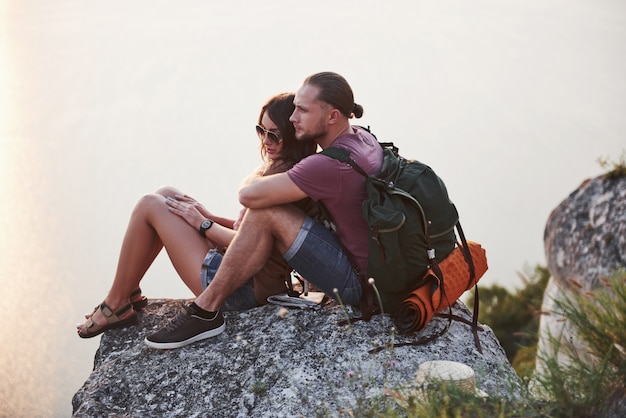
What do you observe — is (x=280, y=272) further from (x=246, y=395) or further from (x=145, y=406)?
(x=145, y=406)

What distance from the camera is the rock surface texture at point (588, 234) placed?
7.65 metres

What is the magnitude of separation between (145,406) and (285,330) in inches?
36.5

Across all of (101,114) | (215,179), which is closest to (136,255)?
(215,179)

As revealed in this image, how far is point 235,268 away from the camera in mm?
4121

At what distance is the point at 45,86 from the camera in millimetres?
17281

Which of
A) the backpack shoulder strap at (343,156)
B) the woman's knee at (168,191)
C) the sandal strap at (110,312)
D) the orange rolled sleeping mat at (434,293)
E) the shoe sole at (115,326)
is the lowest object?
the shoe sole at (115,326)

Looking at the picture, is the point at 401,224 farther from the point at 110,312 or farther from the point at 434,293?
the point at 110,312

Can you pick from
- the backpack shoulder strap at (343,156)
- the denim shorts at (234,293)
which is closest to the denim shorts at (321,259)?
the backpack shoulder strap at (343,156)

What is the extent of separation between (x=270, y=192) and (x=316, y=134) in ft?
1.57

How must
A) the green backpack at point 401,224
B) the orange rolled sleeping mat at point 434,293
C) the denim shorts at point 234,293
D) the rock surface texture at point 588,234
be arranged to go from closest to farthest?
the green backpack at point 401,224 → the orange rolled sleeping mat at point 434,293 → the denim shorts at point 234,293 → the rock surface texture at point 588,234

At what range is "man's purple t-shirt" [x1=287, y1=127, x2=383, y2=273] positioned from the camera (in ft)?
12.6

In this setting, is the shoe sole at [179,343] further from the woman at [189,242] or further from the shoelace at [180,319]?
the woman at [189,242]

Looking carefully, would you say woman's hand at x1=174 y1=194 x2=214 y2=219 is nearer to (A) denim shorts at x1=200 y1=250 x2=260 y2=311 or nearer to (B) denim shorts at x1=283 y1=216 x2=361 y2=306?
(A) denim shorts at x1=200 y1=250 x2=260 y2=311

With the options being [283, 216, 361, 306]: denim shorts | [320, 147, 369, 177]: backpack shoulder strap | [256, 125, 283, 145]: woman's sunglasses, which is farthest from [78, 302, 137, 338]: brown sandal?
[320, 147, 369, 177]: backpack shoulder strap
